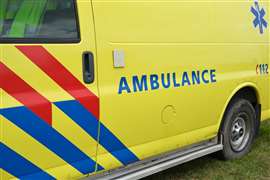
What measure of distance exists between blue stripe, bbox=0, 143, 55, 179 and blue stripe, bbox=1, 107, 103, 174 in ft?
0.55

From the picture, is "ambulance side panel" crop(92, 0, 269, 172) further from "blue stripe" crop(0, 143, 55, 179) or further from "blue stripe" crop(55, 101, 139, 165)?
"blue stripe" crop(0, 143, 55, 179)

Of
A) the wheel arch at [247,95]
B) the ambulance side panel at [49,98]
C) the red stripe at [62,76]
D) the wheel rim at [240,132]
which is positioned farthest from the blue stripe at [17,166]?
the wheel rim at [240,132]

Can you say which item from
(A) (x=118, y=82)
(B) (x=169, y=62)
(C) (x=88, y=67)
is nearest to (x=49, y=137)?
(C) (x=88, y=67)

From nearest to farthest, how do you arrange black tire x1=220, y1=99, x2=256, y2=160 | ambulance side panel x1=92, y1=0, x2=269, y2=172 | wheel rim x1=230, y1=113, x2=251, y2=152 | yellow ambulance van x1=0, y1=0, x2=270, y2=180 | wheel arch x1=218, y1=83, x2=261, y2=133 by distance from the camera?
yellow ambulance van x1=0, y1=0, x2=270, y2=180 < ambulance side panel x1=92, y1=0, x2=269, y2=172 < wheel arch x1=218, y1=83, x2=261, y2=133 < black tire x1=220, y1=99, x2=256, y2=160 < wheel rim x1=230, y1=113, x2=251, y2=152

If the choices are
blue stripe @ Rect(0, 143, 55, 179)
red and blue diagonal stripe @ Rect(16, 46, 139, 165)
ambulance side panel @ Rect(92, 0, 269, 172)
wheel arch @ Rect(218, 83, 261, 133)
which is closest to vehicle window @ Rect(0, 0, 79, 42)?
red and blue diagonal stripe @ Rect(16, 46, 139, 165)

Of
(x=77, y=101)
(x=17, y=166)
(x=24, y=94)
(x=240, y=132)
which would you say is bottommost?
(x=240, y=132)

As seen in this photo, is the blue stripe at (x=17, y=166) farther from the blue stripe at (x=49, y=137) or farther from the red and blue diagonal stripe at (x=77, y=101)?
the red and blue diagonal stripe at (x=77, y=101)

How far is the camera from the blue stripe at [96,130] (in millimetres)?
3135

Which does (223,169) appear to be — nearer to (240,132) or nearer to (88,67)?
(240,132)

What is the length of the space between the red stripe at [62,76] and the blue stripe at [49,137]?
0.30m

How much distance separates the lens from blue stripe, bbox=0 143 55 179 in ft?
9.22

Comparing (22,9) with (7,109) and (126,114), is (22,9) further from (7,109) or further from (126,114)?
(126,114)

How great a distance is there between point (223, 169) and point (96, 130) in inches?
82.2

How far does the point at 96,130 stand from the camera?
3348 millimetres
